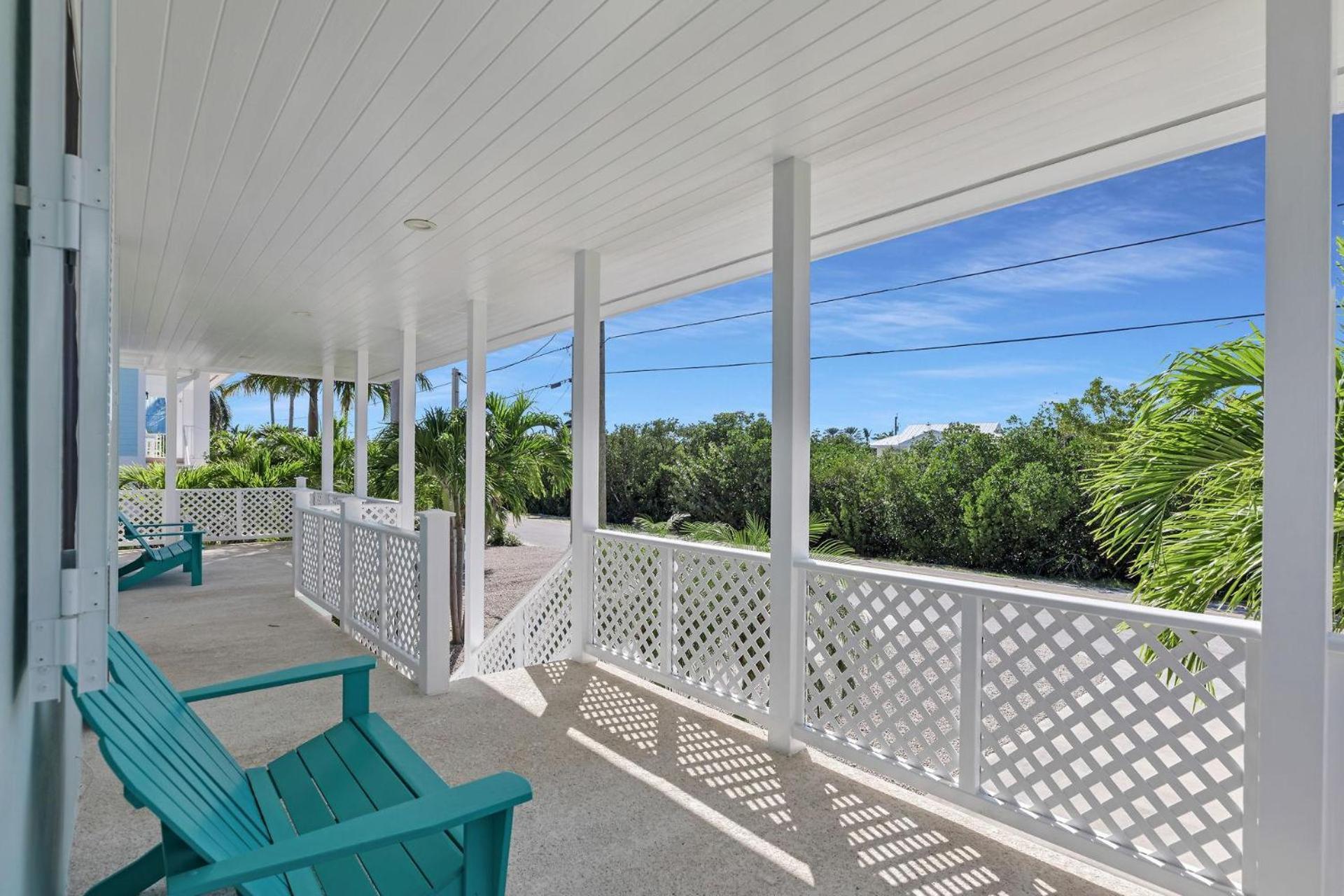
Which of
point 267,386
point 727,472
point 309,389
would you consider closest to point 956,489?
point 727,472

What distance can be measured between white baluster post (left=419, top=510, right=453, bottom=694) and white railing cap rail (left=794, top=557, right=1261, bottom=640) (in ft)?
7.57

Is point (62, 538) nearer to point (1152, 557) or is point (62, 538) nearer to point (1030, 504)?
point (1152, 557)

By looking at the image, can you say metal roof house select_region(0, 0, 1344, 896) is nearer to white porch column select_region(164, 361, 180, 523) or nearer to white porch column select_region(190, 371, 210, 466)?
white porch column select_region(164, 361, 180, 523)

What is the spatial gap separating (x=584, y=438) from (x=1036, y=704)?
117 inches

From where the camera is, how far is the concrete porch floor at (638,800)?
241 centimetres

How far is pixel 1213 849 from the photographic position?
2180mm

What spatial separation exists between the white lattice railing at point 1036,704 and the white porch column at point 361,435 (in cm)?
652

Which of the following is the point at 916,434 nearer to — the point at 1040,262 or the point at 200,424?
the point at 1040,262

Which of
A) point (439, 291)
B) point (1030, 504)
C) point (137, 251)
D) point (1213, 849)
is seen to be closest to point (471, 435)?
point (439, 291)

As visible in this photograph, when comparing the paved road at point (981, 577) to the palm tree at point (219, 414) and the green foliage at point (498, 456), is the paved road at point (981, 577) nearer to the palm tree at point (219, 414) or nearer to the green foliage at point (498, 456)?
the green foliage at point (498, 456)

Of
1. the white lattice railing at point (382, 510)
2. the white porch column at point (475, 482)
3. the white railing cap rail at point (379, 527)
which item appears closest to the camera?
the white railing cap rail at point (379, 527)

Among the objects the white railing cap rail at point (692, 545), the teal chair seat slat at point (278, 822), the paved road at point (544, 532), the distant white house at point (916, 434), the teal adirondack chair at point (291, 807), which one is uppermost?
the distant white house at point (916, 434)

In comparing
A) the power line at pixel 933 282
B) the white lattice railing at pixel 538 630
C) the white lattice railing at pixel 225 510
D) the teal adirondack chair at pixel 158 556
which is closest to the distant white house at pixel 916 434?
the power line at pixel 933 282

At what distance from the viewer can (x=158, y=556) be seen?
731 cm
